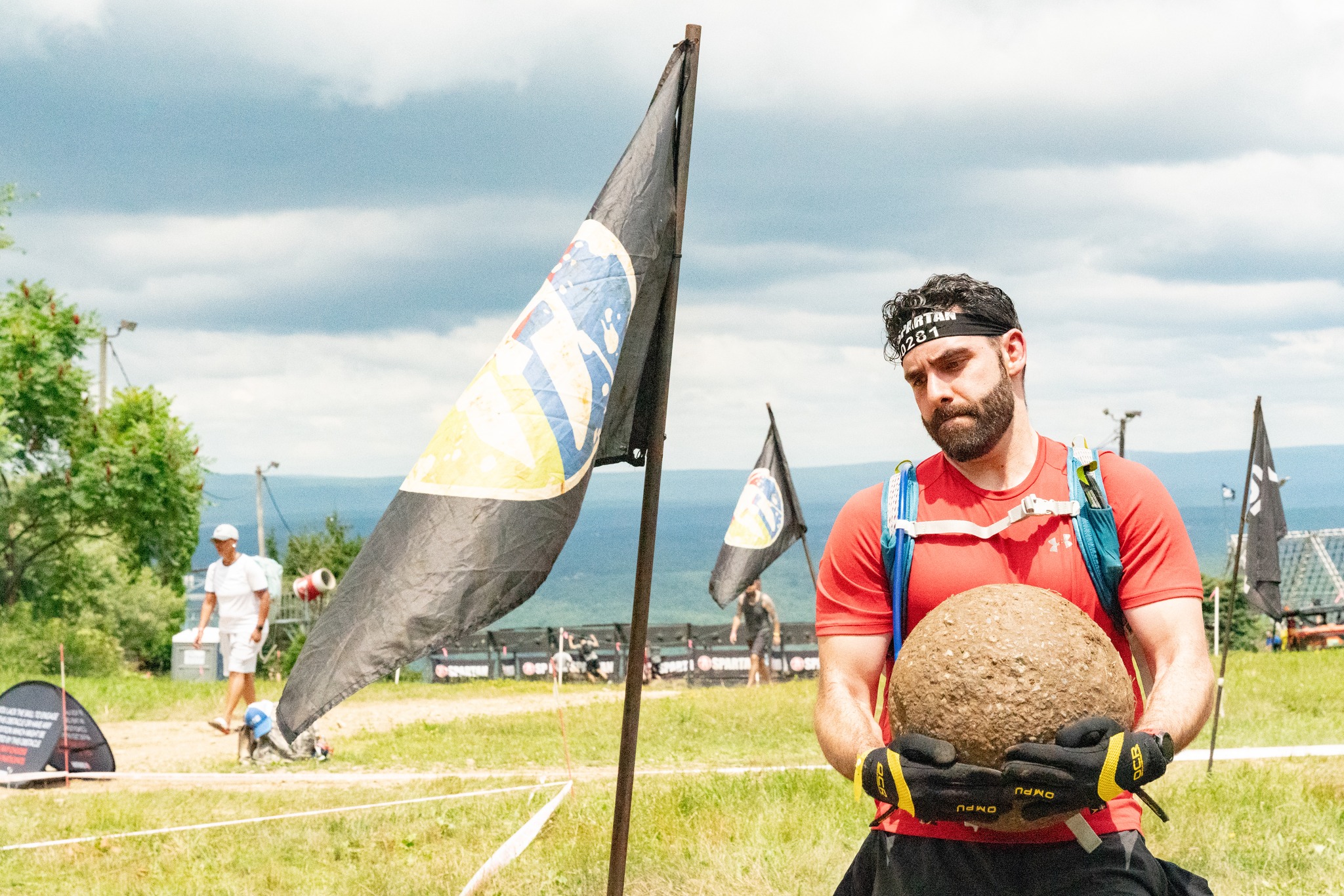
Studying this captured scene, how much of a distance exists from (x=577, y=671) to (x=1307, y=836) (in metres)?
28.1

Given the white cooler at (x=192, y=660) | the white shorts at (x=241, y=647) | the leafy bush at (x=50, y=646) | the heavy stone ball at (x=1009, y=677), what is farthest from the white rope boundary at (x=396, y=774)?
the white cooler at (x=192, y=660)

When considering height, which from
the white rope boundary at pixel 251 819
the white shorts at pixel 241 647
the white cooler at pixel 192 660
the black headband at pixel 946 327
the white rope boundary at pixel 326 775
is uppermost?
the black headband at pixel 946 327

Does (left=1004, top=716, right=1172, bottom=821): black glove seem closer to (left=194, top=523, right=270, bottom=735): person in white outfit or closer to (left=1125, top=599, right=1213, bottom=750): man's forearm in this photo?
(left=1125, top=599, right=1213, bottom=750): man's forearm

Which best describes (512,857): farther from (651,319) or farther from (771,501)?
(771,501)

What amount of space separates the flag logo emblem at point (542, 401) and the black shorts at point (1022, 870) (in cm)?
189

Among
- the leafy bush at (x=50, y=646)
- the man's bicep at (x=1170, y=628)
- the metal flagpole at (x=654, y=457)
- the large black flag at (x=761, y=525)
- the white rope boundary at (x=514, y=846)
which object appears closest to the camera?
the man's bicep at (x=1170, y=628)

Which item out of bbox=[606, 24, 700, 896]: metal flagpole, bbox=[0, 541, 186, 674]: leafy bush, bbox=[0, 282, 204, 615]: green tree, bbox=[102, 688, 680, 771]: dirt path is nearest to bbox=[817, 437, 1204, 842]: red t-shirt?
bbox=[606, 24, 700, 896]: metal flagpole

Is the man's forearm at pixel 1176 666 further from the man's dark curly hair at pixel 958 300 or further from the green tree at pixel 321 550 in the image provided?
the green tree at pixel 321 550

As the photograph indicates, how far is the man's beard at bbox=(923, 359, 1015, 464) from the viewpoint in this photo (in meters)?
3.58

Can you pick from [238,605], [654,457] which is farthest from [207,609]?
[654,457]

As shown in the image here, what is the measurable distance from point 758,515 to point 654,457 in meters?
11.7

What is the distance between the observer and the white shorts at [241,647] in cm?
1362

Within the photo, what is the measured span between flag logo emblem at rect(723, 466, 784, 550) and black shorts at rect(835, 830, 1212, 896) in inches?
499

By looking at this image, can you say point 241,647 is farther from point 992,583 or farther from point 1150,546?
point 1150,546
